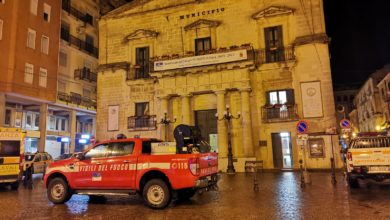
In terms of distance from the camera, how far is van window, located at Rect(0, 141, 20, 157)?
1433cm

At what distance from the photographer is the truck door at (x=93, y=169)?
32.2ft

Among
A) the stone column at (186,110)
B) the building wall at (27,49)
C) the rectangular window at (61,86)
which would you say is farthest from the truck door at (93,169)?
the rectangular window at (61,86)

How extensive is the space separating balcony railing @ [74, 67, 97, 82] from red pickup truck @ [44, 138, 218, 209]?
26.1 meters

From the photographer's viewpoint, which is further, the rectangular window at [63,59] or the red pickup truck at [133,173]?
the rectangular window at [63,59]

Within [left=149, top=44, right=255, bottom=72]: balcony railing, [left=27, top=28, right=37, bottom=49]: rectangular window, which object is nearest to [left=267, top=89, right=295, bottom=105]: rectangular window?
[left=149, top=44, right=255, bottom=72]: balcony railing

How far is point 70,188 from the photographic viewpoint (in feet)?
33.9

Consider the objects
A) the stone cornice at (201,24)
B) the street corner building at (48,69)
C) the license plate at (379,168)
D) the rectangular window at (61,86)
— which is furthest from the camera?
the rectangular window at (61,86)

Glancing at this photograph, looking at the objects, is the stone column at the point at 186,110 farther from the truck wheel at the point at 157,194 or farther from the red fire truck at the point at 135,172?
the truck wheel at the point at 157,194

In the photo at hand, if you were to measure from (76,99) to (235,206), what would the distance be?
96.6 ft

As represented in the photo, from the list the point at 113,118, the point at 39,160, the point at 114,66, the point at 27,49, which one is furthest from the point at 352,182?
the point at 27,49

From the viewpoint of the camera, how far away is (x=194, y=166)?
8961 mm

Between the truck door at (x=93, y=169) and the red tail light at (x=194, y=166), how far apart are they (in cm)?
277

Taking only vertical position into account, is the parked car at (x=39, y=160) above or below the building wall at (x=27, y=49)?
below

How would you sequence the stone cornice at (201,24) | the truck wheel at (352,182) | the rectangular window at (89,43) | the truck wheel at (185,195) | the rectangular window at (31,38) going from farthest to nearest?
the rectangular window at (89,43) < the rectangular window at (31,38) < the stone cornice at (201,24) < the truck wheel at (352,182) < the truck wheel at (185,195)
